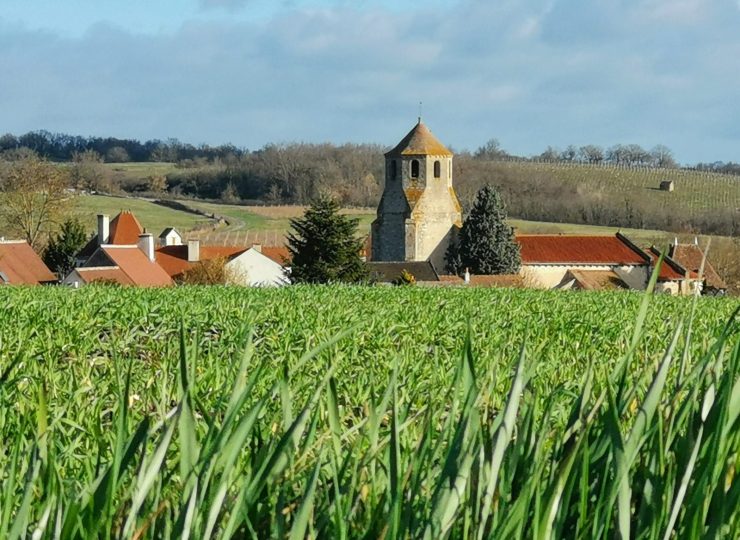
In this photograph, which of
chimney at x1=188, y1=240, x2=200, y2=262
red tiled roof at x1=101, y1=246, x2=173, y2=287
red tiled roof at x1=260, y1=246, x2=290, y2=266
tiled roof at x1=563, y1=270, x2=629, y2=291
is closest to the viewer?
red tiled roof at x1=101, y1=246, x2=173, y2=287

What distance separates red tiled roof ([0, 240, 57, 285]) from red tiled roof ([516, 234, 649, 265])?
125ft

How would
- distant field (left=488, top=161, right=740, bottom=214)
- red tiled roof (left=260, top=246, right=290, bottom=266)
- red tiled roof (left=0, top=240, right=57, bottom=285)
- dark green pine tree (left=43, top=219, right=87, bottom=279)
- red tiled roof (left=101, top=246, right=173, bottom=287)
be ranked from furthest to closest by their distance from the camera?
distant field (left=488, top=161, right=740, bottom=214)
red tiled roof (left=260, top=246, right=290, bottom=266)
dark green pine tree (left=43, top=219, right=87, bottom=279)
red tiled roof (left=101, top=246, right=173, bottom=287)
red tiled roof (left=0, top=240, right=57, bottom=285)

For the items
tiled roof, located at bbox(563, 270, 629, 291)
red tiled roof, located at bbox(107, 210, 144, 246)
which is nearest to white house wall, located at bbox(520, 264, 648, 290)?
tiled roof, located at bbox(563, 270, 629, 291)

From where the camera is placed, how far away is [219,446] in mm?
1533

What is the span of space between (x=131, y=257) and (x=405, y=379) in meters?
44.2

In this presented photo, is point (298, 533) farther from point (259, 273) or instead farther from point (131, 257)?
point (259, 273)

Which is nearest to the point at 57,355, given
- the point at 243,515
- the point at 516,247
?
the point at 243,515

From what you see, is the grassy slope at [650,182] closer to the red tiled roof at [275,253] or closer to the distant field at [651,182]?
the distant field at [651,182]

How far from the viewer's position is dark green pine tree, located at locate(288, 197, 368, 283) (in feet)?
168

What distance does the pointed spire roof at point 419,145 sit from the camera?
74.8 meters

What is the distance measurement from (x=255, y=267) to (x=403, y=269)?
8.93 metres

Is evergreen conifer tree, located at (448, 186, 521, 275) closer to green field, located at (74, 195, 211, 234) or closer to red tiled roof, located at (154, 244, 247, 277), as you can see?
red tiled roof, located at (154, 244, 247, 277)

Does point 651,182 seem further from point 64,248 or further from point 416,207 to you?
point 64,248

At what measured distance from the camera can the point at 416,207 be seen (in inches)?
2918
